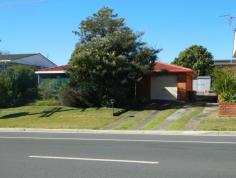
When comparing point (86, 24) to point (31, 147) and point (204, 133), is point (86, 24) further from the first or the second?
point (31, 147)

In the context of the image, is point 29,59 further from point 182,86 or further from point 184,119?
point 184,119

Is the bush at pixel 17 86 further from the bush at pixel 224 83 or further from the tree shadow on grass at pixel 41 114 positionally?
the bush at pixel 224 83

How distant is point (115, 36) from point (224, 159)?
61.0 feet

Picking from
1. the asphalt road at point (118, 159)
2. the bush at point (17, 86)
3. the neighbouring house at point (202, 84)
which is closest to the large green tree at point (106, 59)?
the bush at point (17, 86)

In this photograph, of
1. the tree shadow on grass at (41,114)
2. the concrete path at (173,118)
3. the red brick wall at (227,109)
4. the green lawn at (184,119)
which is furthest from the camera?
the tree shadow on grass at (41,114)

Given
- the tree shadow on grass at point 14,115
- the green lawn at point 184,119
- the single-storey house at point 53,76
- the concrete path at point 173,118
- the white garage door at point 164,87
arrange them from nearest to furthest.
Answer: the green lawn at point 184,119 < the concrete path at point 173,118 < the tree shadow on grass at point 14,115 < the white garage door at point 164,87 < the single-storey house at point 53,76

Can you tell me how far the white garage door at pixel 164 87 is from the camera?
1264 inches

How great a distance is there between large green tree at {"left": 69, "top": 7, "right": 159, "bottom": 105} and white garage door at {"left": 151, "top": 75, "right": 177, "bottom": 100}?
3012 millimetres

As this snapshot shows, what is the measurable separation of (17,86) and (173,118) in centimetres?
1440

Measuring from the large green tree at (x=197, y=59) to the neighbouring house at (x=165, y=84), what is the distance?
29.0 m

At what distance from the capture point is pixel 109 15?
29656 mm

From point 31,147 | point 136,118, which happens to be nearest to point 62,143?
A: point 31,147

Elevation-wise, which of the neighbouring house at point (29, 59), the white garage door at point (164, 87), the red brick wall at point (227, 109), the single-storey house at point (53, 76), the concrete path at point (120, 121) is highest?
the neighbouring house at point (29, 59)

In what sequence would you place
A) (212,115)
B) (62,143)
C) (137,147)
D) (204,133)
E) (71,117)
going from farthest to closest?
1. (71,117)
2. (212,115)
3. (204,133)
4. (62,143)
5. (137,147)
